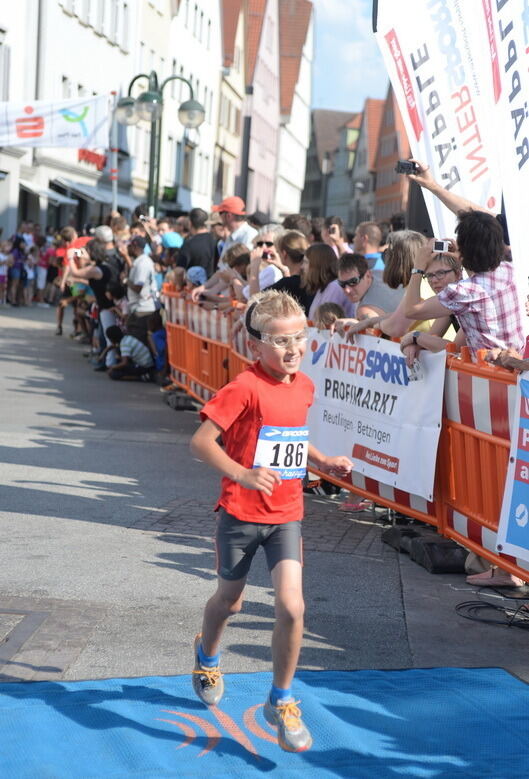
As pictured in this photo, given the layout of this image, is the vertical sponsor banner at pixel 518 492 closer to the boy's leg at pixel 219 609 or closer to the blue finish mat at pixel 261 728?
the blue finish mat at pixel 261 728

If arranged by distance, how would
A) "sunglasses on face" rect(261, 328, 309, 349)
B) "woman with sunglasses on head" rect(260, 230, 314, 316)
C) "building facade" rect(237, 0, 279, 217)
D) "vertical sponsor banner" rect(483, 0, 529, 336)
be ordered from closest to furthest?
"sunglasses on face" rect(261, 328, 309, 349) < "vertical sponsor banner" rect(483, 0, 529, 336) < "woman with sunglasses on head" rect(260, 230, 314, 316) < "building facade" rect(237, 0, 279, 217)

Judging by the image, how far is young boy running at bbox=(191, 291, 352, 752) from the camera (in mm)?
4395

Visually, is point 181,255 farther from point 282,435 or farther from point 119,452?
point 282,435

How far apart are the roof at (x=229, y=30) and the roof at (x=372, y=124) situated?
141ft

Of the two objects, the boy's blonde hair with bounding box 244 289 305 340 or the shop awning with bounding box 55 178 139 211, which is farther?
the shop awning with bounding box 55 178 139 211

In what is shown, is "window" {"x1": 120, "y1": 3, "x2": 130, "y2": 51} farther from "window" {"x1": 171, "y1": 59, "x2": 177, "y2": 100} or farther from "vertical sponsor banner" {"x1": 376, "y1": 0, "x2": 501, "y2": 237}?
"vertical sponsor banner" {"x1": 376, "y1": 0, "x2": 501, "y2": 237}

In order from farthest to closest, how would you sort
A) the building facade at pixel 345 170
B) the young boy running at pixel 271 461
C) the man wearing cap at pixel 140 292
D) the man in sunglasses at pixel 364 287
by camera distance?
the building facade at pixel 345 170 → the man wearing cap at pixel 140 292 → the man in sunglasses at pixel 364 287 → the young boy running at pixel 271 461

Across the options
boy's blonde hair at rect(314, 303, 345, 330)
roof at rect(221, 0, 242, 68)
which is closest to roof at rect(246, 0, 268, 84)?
roof at rect(221, 0, 242, 68)

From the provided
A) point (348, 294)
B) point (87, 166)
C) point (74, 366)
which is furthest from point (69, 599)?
point (87, 166)

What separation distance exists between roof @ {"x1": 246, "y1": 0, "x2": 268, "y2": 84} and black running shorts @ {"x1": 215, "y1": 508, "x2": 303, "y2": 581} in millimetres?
79995

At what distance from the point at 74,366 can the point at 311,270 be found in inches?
397

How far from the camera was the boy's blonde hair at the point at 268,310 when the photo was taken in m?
4.54

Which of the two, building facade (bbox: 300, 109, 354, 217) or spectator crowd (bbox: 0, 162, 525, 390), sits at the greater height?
building facade (bbox: 300, 109, 354, 217)

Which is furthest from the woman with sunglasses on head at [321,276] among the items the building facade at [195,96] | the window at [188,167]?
the window at [188,167]
